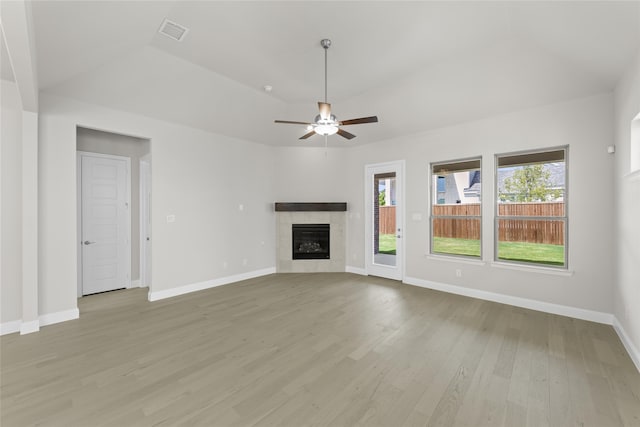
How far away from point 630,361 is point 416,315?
6.56 ft

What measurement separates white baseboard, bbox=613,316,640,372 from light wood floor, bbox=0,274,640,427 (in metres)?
0.07

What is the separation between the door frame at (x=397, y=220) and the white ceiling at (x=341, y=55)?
101 centimetres

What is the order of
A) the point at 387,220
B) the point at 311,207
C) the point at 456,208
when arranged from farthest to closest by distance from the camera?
the point at 311,207 < the point at 387,220 < the point at 456,208

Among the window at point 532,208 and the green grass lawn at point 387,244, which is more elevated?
the window at point 532,208

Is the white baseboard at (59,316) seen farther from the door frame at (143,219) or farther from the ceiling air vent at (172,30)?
the ceiling air vent at (172,30)

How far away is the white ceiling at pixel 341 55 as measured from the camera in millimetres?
2609

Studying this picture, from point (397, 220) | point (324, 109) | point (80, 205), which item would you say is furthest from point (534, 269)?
point (80, 205)

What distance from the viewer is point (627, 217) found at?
9.43ft

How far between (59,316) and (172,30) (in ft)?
12.7

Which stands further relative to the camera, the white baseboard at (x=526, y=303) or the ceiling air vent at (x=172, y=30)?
the white baseboard at (x=526, y=303)

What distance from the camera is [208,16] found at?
2.79 metres

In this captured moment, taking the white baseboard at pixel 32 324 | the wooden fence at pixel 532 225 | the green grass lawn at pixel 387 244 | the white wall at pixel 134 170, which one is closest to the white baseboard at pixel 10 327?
the white baseboard at pixel 32 324

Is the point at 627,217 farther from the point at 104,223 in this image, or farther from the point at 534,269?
the point at 104,223

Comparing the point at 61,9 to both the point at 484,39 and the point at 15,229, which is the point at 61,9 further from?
the point at 484,39
